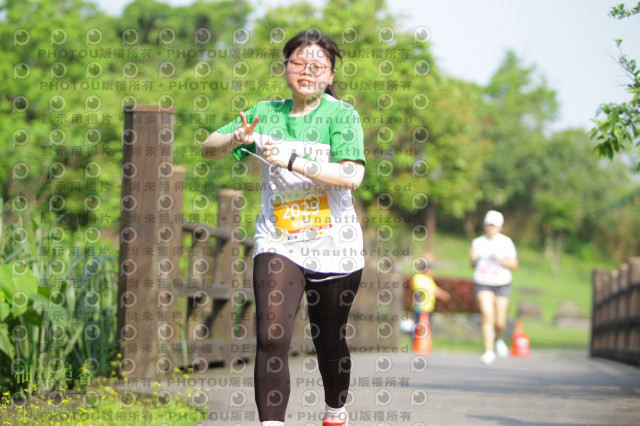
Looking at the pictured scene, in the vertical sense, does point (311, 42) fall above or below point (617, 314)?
above

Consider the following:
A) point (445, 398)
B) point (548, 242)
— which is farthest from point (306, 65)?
point (548, 242)

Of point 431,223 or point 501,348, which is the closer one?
point 501,348

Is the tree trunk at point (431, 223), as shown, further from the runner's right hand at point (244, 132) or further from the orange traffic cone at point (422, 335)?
the runner's right hand at point (244, 132)

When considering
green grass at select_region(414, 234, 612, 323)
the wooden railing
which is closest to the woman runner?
the wooden railing

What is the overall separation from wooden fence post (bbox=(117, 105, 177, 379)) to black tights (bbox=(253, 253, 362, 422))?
5.47 feet

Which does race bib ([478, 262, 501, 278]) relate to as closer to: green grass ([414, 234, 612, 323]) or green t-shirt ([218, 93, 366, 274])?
green t-shirt ([218, 93, 366, 274])

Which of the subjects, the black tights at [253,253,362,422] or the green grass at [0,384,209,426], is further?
the green grass at [0,384,209,426]

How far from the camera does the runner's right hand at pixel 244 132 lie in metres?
3.38

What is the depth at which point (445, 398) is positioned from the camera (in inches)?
227

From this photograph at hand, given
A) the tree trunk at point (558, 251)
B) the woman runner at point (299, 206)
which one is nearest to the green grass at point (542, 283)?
the tree trunk at point (558, 251)

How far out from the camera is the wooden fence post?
5113mm

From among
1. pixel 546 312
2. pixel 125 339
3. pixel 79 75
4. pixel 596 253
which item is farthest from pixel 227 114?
pixel 596 253

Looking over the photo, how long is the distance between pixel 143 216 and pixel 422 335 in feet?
26.4

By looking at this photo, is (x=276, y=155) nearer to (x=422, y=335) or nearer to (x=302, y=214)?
(x=302, y=214)
